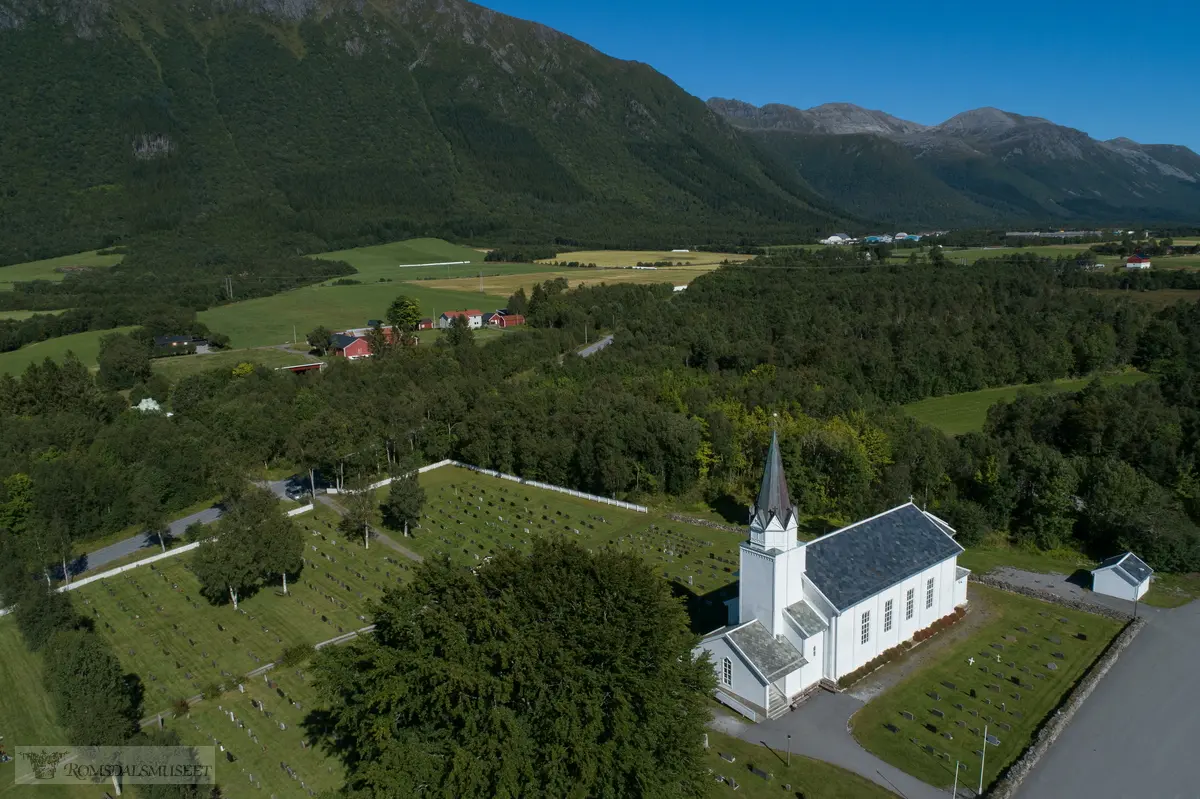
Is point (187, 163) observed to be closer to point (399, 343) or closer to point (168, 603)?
point (399, 343)

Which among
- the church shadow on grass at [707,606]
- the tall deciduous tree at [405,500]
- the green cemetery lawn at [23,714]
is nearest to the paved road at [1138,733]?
the church shadow on grass at [707,606]

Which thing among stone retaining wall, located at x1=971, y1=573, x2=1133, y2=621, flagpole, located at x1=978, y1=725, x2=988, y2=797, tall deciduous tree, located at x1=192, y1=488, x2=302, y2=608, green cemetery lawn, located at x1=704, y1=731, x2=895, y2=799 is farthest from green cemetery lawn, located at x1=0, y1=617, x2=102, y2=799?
stone retaining wall, located at x1=971, y1=573, x2=1133, y2=621

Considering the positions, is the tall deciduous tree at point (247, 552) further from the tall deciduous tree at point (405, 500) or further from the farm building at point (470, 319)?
the farm building at point (470, 319)

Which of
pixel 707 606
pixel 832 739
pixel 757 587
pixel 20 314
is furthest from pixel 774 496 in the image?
pixel 20 314

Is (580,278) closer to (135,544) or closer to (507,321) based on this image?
(507,321)

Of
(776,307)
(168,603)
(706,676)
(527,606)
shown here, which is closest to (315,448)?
(168,603)

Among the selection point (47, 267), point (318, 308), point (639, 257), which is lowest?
point (318, 308)
